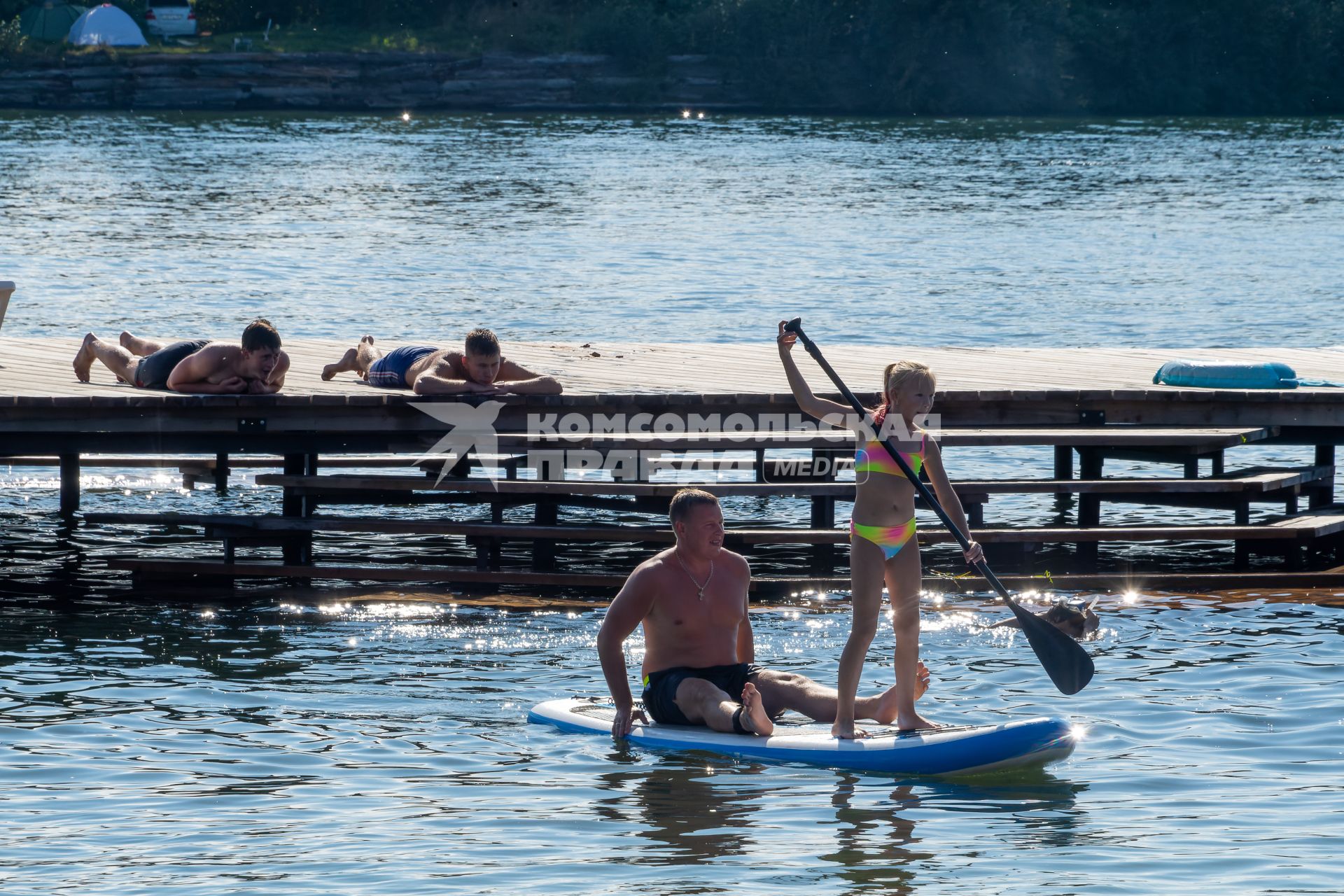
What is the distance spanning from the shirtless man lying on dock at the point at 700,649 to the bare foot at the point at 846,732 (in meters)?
0.19

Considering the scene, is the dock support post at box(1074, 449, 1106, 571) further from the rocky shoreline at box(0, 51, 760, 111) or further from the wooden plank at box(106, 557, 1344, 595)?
the rocky shoreline at box(0, 51, 760, 111)

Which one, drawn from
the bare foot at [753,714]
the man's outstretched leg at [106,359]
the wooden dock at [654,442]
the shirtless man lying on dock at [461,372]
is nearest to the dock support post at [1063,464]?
the wooden dock at [654,442]

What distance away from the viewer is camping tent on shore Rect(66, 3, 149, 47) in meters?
65.5

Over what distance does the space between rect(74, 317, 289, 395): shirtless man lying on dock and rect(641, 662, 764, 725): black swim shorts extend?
3922mm

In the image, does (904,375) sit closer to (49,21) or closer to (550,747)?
(550,747)

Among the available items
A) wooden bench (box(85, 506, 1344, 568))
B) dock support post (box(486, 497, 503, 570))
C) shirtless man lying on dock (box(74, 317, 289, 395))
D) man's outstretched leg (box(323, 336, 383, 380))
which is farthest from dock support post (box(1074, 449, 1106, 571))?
shirtless man lying on dock (box(74, 317, 289, 395))

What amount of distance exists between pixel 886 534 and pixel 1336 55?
6490 cm

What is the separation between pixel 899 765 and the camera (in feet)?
25.7

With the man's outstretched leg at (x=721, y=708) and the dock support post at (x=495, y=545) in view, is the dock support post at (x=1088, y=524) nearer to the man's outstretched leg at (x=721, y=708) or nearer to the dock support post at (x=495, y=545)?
the dock support post at (x=495, y=545)

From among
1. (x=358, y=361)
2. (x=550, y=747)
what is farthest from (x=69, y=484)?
(x=550, y=747)

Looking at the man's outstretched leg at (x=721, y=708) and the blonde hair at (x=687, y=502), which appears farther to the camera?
the man's outstretched leg at (x=721, y=708)

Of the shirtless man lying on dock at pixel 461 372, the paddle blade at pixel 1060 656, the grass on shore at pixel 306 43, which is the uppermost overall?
the grass on shore at pixel 306 43

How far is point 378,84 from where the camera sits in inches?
2603

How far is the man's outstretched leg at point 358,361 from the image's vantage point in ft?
39.9
